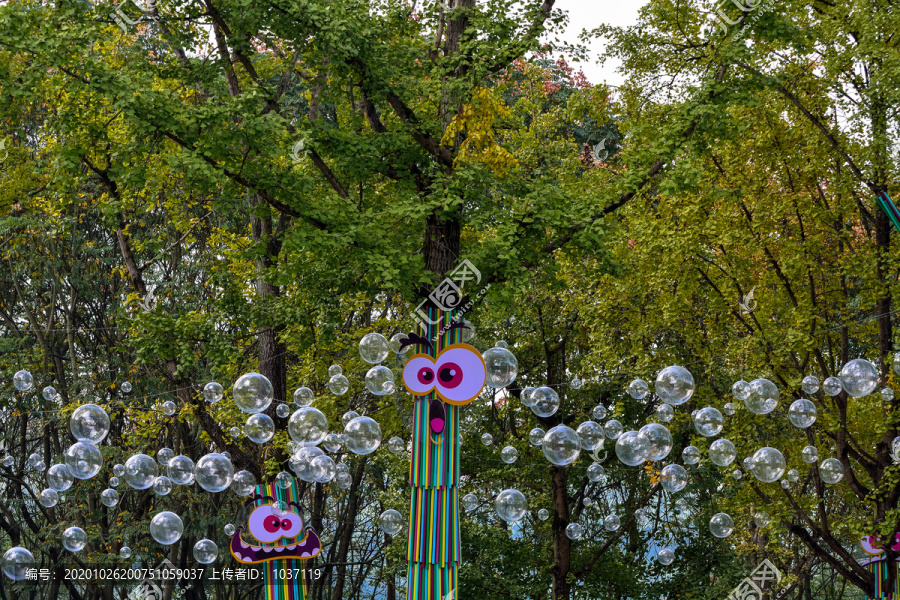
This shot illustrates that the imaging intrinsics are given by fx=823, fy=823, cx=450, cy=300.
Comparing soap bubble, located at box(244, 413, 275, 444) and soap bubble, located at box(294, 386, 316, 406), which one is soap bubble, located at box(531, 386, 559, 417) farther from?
soap bubble, located at box(244, 413, 275, 444)

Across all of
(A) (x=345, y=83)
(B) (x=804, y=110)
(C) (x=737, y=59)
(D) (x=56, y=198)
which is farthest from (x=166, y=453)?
(B) (x=804, y=110)

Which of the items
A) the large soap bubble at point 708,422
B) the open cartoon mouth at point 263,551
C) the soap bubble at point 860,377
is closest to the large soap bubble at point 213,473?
the open cartoon mouth at point 263,551

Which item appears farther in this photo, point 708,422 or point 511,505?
point 511,505

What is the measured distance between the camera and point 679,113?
953 centimetres

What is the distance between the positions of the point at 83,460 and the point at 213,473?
52.8 inches

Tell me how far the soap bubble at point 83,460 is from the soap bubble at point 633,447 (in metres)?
5.61

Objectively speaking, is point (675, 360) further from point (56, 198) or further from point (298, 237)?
point (56, 198)

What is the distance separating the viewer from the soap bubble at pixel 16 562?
8.62m

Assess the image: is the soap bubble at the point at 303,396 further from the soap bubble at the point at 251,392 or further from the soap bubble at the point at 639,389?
the soap bubble at the point at 639,389

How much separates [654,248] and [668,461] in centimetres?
600

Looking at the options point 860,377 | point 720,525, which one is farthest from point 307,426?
point 720,525

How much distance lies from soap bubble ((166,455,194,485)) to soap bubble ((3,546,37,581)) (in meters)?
1.63

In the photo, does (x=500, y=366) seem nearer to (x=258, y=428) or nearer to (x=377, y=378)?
(x=377, y=378)

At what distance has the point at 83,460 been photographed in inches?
344
